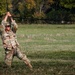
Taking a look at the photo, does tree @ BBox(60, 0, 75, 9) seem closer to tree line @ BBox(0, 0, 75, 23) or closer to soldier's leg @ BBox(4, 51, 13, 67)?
tree line @ BBox(0, 0, 75, 23)

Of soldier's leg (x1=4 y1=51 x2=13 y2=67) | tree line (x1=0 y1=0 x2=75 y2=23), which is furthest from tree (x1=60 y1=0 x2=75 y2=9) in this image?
soldier's leg (x1=4 y1=51 x2=13 y2=67)

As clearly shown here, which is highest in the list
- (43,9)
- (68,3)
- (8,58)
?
(8,58)

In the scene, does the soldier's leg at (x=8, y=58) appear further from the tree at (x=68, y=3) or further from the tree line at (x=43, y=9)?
the tree at (x=68, y=3)

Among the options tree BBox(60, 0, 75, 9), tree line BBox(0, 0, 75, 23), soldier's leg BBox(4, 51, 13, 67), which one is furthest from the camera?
tree BBox(60, 0, 75, 9)

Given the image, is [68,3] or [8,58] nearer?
[8,58]

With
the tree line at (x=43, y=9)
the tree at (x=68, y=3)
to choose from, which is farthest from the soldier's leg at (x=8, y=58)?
the tree at (x=68, y=3)

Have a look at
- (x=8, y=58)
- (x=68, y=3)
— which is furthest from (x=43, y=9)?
(x=8, y=58)

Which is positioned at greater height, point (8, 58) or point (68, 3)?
point (8, 58)

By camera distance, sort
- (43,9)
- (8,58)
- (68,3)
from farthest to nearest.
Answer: (43,9) < (68,3) < (8,58)

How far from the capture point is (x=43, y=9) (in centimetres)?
8175

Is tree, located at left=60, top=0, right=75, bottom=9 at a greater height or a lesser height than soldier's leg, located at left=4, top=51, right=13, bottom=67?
lesser

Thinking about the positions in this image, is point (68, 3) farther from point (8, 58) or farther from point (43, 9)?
point (8, 58)

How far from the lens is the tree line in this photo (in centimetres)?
7344

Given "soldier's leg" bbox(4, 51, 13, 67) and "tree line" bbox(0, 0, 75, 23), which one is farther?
"tree line" bbox(0, 0, 75, 23)
